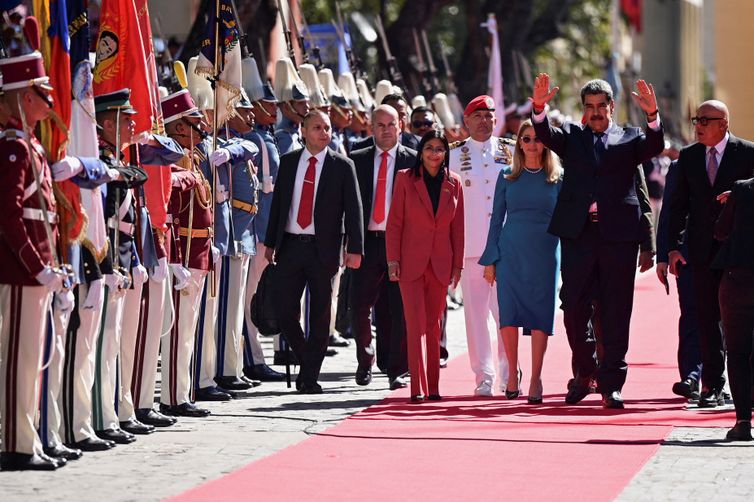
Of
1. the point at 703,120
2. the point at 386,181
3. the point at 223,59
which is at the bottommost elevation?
the point at 386,181

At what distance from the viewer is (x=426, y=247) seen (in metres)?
12.2

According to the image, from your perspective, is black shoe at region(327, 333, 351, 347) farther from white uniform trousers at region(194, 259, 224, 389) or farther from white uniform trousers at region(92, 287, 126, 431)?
white uniform trousers at region(92, 287, 126, 431)

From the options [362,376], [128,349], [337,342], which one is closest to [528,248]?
[362,376]

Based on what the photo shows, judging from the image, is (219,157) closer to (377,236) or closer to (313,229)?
(313,229)

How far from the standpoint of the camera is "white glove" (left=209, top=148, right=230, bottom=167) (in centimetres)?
1187

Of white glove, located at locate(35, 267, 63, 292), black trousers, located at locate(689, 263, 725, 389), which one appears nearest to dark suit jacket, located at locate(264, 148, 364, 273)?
black trousers, located at locate(689, 263, 725, 389)

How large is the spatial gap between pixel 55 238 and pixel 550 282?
169 inches

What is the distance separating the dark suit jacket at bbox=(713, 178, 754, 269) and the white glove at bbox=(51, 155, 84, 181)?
12.4 ft

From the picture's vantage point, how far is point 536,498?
8.59 metres

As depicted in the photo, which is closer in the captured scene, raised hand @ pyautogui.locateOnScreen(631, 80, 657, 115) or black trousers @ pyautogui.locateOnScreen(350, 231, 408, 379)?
raised hand @ pyautogui.locateOnScreen(631, 80, 657, 115)

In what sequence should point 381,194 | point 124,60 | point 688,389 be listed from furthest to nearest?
point 381,194
point 688,389
point 124,60

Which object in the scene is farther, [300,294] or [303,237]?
[300,294]

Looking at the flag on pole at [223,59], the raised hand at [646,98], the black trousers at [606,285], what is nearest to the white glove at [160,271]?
the flag on pole at [223,59]

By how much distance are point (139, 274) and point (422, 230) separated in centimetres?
262
